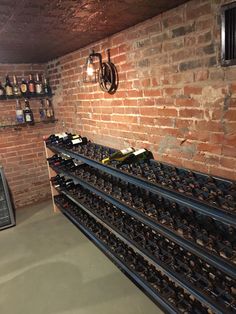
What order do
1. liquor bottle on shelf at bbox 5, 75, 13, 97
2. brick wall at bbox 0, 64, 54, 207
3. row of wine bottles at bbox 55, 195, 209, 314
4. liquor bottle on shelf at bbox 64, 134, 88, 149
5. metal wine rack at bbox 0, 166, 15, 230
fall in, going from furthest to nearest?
1. brick wall at bbox 0, 64, 54, 207
2. liquor bottle on shelf at bbox 5, 75, 13, 97
3. metal wine rack at bbox 0, 166, 15, 230
4. liquor bottle on shelf at bbox 64, 134, 88, 149
5. row of wine bottles at bbox 55, 195, 209, 314

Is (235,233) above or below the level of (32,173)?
above

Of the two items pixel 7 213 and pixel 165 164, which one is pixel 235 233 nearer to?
pixel 165 164

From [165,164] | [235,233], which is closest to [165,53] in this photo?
[165,164]

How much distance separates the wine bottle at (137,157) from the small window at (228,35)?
0.92 metres

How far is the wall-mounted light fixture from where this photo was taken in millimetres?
2332

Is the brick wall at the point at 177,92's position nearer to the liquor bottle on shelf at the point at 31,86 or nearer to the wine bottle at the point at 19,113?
the liquor bottle on shelf at the point at 31,86

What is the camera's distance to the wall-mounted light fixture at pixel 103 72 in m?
2.33

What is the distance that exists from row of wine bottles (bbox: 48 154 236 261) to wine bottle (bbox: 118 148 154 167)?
0.84 ft

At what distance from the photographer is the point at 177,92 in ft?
5.66

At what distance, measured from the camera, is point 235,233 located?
1389 mm

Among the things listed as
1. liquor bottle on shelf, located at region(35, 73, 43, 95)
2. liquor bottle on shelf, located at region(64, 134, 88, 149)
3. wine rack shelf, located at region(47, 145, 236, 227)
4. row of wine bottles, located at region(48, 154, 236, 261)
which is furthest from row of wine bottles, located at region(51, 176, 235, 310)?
liquor bottle on shelf, located at region(35, 73, 43, 95)

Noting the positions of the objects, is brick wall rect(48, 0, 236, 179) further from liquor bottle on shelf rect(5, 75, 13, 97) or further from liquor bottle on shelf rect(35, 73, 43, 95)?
liquor bottle on shelf rect(5, 75, 13, 97)

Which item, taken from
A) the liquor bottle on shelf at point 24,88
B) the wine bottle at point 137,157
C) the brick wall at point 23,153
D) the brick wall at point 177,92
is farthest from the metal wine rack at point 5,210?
the wine bottle at point 137,157

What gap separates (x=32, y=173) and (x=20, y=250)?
55.3 inches
